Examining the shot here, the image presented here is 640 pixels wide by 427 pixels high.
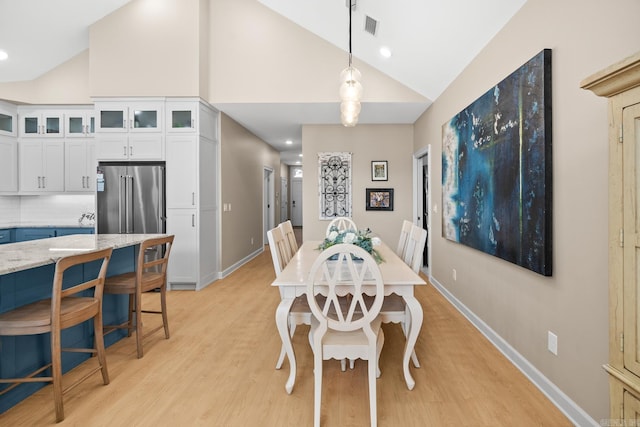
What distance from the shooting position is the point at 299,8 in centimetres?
427

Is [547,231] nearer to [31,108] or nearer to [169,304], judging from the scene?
[169,304]

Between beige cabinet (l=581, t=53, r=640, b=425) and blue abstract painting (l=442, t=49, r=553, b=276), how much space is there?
0.94m

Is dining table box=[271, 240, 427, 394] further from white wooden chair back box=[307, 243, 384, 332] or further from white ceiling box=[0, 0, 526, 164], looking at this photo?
white ceiling box=[0, 0, 526, 164]

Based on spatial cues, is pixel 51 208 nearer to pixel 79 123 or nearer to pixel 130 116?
pixel 79 123

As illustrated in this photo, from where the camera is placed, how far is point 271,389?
217 cm

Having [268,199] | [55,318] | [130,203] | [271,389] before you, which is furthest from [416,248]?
[268,199]

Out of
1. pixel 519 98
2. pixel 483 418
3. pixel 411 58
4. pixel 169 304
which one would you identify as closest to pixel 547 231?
pixel 519 98

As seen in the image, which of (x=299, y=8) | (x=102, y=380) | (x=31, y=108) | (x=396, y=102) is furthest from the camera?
(x=31, y=108)

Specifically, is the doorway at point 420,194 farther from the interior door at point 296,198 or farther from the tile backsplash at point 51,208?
the interior door at point 296,198

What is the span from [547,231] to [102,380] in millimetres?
2979

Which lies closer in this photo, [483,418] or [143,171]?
[483,418]

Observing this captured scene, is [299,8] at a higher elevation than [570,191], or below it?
higher

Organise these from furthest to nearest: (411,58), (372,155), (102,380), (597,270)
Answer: (372,155)
(411,58)
(102,380)
(597,270)

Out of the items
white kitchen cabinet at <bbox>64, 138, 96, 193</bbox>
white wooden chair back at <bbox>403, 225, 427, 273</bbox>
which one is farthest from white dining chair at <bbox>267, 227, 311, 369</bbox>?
white kitchen cabinet at <bbox>64, 138, 96, 193</bbox>
